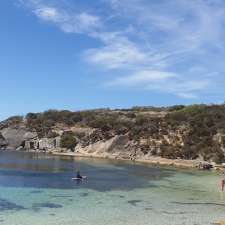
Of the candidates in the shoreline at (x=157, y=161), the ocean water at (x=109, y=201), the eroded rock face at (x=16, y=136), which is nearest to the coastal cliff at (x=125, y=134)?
the eroded rock face at (x=16, y=136)

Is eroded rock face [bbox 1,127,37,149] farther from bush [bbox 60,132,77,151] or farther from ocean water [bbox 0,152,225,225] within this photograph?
ocean water [bbox 0,152,225,225]

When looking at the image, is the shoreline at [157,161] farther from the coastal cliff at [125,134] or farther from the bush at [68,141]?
the bush at [68,141]

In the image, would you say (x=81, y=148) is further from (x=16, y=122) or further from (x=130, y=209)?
(x=130, y=209)

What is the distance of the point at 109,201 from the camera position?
39.2 metres

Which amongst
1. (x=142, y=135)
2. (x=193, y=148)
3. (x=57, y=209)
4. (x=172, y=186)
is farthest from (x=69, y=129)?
(x=57, y=209)

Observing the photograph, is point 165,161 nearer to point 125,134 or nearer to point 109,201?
point 125,134

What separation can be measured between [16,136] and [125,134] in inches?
1404

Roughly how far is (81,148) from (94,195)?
252 ft

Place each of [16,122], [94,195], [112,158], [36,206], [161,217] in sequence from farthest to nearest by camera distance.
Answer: [16,122]
[112,158]
[94,195]
[36,206]
[161,217]

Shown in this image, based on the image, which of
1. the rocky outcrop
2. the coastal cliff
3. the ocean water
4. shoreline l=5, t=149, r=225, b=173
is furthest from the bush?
the ocean water

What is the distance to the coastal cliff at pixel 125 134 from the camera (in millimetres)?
99438

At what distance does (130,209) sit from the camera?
35438mm

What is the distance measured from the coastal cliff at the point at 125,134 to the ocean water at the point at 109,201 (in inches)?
1503

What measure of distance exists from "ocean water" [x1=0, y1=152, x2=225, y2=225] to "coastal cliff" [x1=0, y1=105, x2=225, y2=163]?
38181 millimetres
